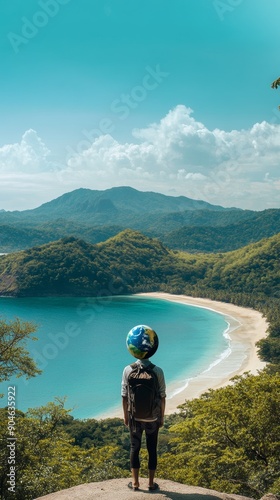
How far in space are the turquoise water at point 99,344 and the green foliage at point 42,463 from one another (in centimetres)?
2816

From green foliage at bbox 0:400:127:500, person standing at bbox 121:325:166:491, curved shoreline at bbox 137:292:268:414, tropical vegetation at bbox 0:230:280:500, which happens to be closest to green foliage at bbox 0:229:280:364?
curved shoreline at bbox 137:292:268:414

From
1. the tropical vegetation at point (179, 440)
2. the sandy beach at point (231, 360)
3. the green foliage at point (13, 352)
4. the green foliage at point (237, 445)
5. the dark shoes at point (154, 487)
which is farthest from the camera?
the sandy beach at point (231, 360)

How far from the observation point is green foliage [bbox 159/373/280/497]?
448 inches

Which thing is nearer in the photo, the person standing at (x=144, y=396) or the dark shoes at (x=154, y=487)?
the person standing at (x=144, y=396)

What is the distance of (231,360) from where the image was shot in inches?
2388

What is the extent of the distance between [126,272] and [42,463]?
12539 cm

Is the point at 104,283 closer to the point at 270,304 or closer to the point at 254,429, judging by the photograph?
the point at 270,304

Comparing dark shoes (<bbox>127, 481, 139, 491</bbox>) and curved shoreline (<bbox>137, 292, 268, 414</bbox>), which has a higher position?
dark shoes (<bbox>127, 481, 139, 491</bbox>)

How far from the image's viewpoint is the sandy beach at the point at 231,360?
46547 millimetres

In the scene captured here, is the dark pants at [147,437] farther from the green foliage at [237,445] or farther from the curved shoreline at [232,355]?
the curved shoreline at [232,355]

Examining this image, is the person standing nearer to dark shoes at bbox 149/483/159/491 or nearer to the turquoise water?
dark shoes at bbox 149/483/159/491

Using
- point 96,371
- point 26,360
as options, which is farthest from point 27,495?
point 96,371

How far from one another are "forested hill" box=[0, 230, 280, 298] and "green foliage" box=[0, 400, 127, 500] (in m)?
104

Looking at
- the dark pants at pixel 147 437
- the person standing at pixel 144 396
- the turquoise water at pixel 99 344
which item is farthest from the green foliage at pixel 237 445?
the turquoise water at pixel 99 344
